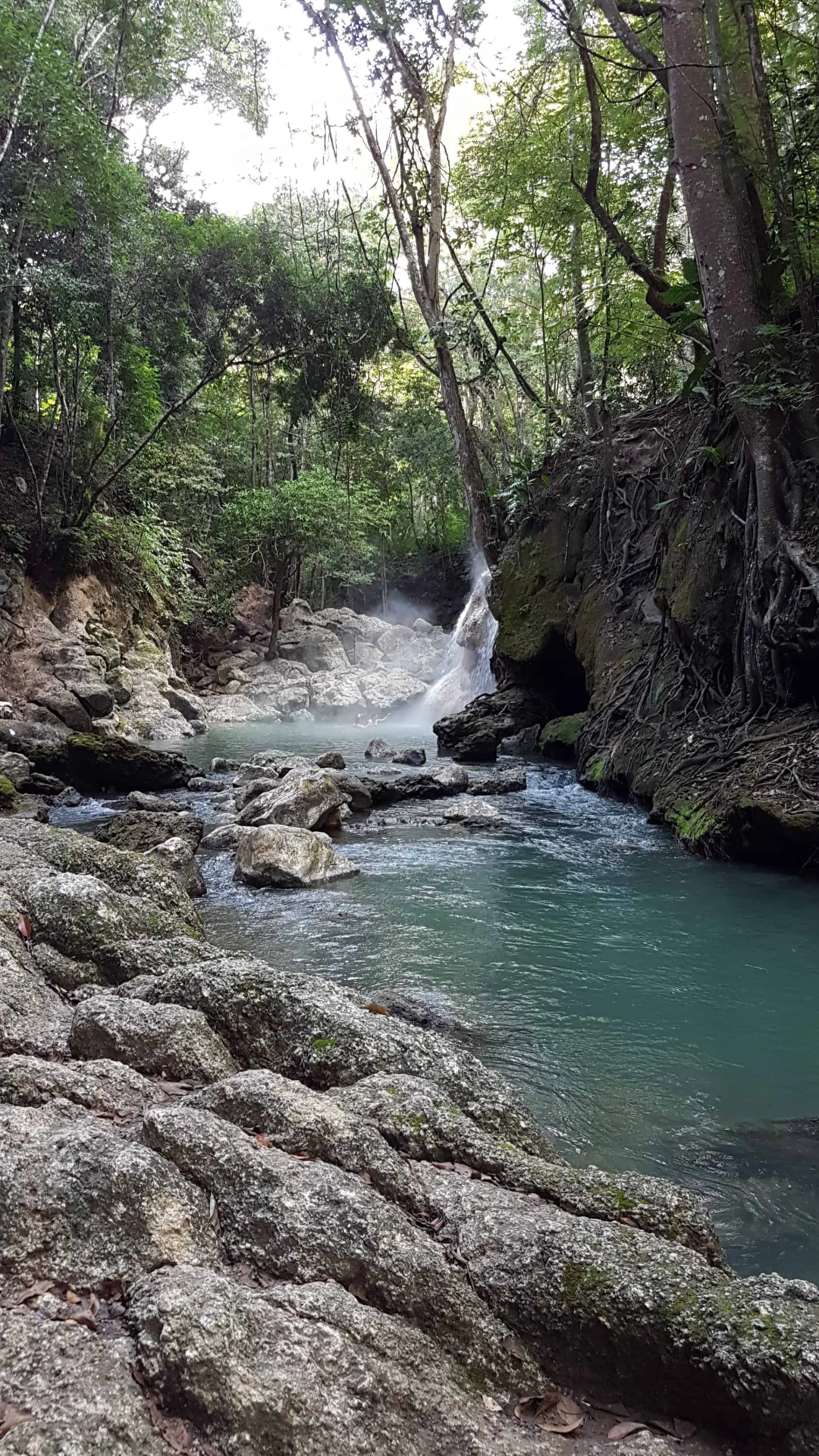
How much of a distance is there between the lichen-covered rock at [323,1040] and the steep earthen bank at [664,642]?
4845 mm

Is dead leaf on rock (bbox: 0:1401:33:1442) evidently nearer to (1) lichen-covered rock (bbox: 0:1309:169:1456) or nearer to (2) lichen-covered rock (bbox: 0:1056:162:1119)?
(1) lichen-covered rock (bbox: 0:1309:169:1456)

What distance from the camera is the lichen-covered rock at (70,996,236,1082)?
2566mm

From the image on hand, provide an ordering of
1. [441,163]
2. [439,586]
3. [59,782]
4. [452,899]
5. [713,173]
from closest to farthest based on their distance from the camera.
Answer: [452,899] → [713,173] → [59,782] → [441,163] → [439,586]

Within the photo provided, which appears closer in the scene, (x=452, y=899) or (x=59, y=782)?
(x=452, y=899)

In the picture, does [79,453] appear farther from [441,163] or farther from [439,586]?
[439,586]

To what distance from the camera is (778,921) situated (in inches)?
235

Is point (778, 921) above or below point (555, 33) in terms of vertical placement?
below

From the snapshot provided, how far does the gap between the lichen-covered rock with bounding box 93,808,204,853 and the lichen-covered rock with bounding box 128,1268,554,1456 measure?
233 inches

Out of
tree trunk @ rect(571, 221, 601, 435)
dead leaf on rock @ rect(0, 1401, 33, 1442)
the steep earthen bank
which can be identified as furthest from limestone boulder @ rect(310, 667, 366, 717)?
dead leaf on rock @ rect(0, 1401, 33, 1442)

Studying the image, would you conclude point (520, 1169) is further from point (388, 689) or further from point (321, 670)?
point (321, 670)

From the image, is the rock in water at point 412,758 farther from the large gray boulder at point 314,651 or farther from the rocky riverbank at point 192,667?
the large gray boulder at point 314,651

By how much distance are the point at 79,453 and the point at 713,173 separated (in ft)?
48.8

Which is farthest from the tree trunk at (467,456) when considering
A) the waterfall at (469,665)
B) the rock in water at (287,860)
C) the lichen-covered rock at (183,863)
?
the lichen-covered rock at (183,863)

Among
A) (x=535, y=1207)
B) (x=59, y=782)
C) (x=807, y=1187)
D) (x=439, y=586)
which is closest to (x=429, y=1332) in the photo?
(x=535, y=1207)
